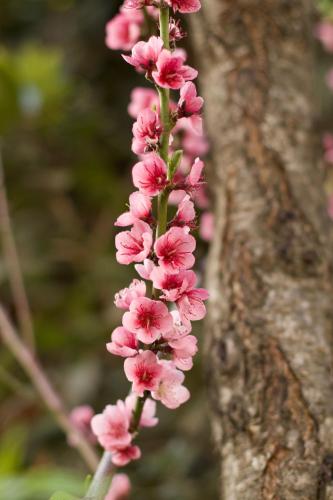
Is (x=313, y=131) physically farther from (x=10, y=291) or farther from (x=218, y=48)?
(x=10, y=291)

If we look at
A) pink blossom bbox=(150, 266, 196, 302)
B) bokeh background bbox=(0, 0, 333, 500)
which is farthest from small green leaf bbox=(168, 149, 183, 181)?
bokeh background bbox=(0, 0, 333, 500)

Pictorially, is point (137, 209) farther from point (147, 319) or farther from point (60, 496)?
point (60, 496)

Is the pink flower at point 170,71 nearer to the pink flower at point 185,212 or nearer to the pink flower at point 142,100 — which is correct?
the pink flower at point 185,212

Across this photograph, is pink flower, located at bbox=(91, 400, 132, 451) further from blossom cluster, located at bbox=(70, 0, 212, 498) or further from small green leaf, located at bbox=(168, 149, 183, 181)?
small green leaf, located at bbox=(168, 149, 183, 181)

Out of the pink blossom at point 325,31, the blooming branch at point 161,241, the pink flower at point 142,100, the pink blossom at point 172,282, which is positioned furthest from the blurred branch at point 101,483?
the pink blossom at point 325,31

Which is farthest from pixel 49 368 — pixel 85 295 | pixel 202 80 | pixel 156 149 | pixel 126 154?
pixel 156 149

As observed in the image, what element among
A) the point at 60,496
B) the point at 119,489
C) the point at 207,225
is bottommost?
the point at 60,496

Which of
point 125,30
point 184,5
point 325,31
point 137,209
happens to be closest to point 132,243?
point 137,209
